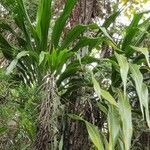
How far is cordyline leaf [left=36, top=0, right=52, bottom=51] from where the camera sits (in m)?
2.06

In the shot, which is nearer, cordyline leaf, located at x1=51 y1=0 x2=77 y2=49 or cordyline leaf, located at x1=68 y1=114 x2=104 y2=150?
cordyline leaf, located at x1=68 y1=114 x2=104 y2=150

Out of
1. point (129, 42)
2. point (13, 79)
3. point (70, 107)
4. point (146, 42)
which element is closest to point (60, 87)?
point (70, 107)

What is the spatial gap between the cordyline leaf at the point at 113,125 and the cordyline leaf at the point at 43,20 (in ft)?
1.69

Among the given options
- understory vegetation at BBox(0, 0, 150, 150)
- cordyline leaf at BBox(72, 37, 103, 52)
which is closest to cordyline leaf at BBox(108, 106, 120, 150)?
understory vegetation at BBox(0, 0, 150, 150)

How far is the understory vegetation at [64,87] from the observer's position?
1824mm

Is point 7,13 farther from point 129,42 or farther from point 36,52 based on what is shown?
point 129,42

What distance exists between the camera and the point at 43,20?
6.86 ft

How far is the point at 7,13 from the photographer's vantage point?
2.33 meters

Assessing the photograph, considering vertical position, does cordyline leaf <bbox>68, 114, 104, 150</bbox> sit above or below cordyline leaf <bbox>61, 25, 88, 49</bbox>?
below

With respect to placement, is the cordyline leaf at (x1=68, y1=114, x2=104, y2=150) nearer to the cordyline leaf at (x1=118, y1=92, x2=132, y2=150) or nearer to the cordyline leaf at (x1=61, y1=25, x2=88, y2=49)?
the cordyline leaf at (x1=118, y1=92, x2=132, y2=150)

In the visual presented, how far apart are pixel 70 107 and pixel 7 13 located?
2.21 feet

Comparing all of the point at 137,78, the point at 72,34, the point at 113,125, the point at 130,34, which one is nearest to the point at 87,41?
the point at 72,34

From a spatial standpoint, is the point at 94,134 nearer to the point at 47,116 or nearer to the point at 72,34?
the point at 47,116

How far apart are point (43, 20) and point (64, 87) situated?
Result: 1.22 ft
